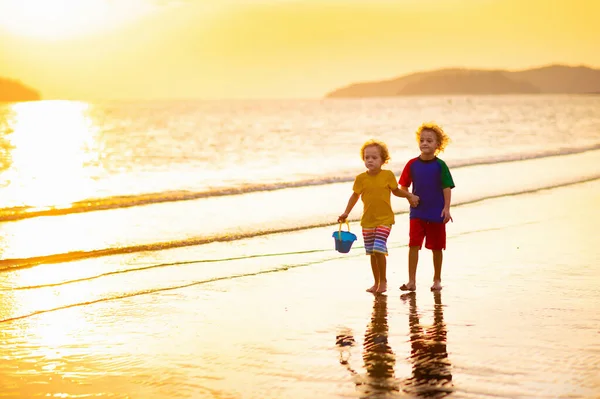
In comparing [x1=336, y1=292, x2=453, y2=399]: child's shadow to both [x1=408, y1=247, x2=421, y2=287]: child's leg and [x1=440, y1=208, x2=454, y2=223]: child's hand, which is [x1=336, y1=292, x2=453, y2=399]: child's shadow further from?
[x1=440, y1=208, x2=454, y2=223]: child's hand

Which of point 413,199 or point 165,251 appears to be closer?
point 413,199

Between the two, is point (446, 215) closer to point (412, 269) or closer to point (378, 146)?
point (412, 269)

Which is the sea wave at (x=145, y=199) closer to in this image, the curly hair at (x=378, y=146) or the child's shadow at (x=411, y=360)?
the curly hair at (x=378, y=146)

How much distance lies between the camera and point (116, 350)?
5.86m

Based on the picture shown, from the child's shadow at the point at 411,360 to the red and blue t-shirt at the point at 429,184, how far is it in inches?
49.9

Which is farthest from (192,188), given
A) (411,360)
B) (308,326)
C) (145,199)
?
(411,360)

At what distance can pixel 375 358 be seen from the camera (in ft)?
17.9

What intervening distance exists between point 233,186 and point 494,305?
1373cm

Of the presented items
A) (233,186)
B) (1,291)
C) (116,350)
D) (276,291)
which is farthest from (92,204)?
(116,350)

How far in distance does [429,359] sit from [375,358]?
0.36 meters

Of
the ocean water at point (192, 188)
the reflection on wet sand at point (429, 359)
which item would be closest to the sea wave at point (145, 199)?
the ocean water at point (192, 188)

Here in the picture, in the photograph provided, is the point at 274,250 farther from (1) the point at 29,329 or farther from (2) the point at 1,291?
(1) the point at 29,329

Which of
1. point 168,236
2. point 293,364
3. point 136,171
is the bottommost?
point 293,364

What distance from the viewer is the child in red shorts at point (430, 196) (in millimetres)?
7789
